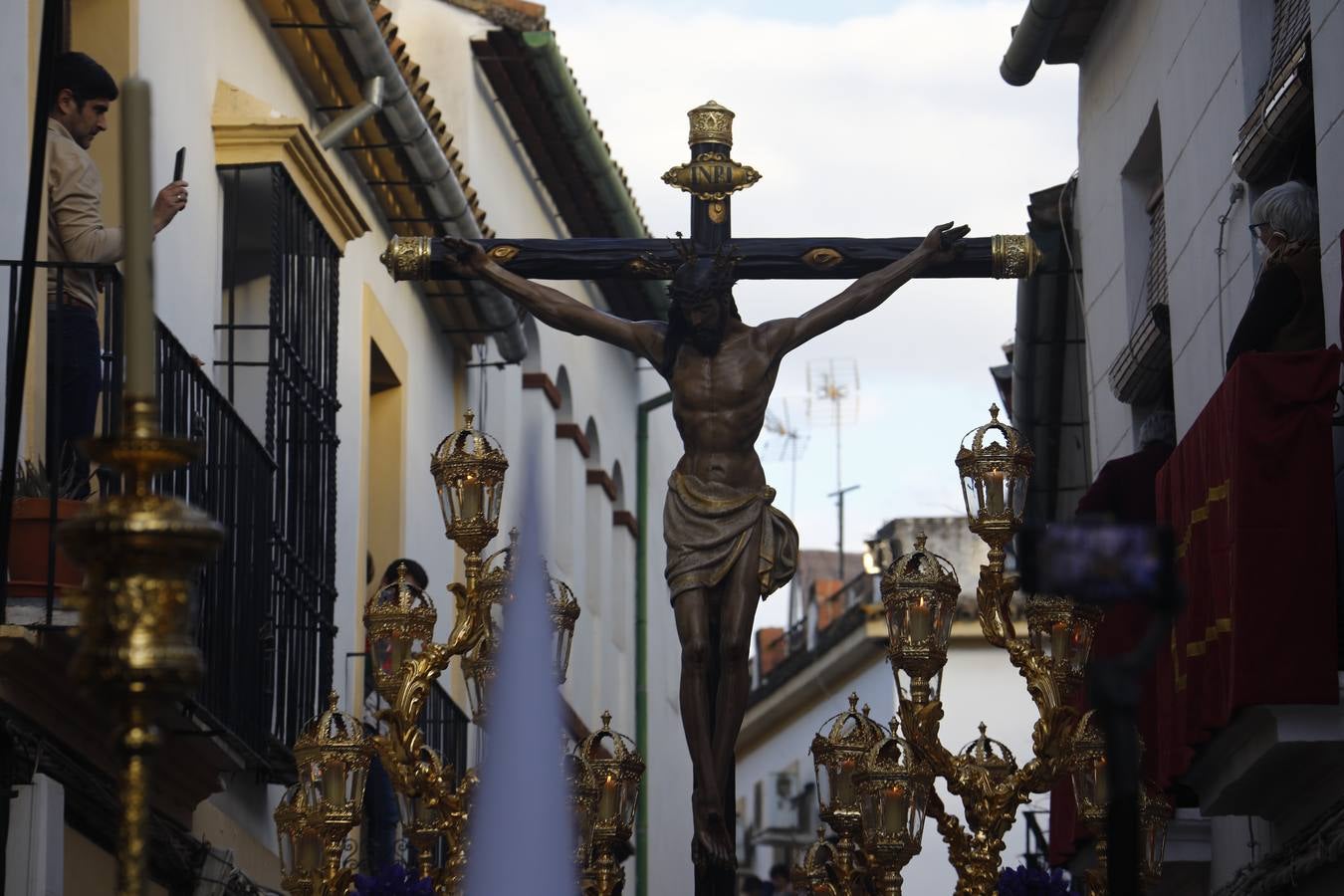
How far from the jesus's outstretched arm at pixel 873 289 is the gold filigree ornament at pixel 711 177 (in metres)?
0.50

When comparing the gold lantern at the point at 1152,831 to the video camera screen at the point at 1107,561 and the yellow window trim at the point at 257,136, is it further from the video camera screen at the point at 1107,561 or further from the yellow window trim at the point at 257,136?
the yellow window trim at the point at 257,136

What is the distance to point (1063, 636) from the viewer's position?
9164mm

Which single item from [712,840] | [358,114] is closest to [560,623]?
[712,840]

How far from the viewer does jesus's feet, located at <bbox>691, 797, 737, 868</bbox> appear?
8.82 meters

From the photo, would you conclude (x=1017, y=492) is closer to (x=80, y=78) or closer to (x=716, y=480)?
→ (x=716, y=480)

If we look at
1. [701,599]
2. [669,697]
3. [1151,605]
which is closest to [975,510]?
[701,599]

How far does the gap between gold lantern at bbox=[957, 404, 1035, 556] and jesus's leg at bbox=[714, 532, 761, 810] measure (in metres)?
0.72

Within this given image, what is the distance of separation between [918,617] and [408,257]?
2.30 m

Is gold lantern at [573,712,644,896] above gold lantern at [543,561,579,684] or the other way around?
the other way around

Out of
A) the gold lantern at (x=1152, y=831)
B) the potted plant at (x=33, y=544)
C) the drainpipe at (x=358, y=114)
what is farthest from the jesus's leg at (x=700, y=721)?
the drainpipe at (x=358, y=114)

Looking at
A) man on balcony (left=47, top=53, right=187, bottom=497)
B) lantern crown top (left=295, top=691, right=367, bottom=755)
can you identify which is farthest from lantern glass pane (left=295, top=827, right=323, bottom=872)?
man on balcony (left=47, top=53, right=187, bottom=497)

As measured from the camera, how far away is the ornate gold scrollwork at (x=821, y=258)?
10031 mm

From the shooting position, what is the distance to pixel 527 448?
20094mm

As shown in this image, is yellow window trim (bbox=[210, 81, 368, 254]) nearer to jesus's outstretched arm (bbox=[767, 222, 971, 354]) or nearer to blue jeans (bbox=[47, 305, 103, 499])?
blue jeans (bbox=[47, 305, 103, 499])
